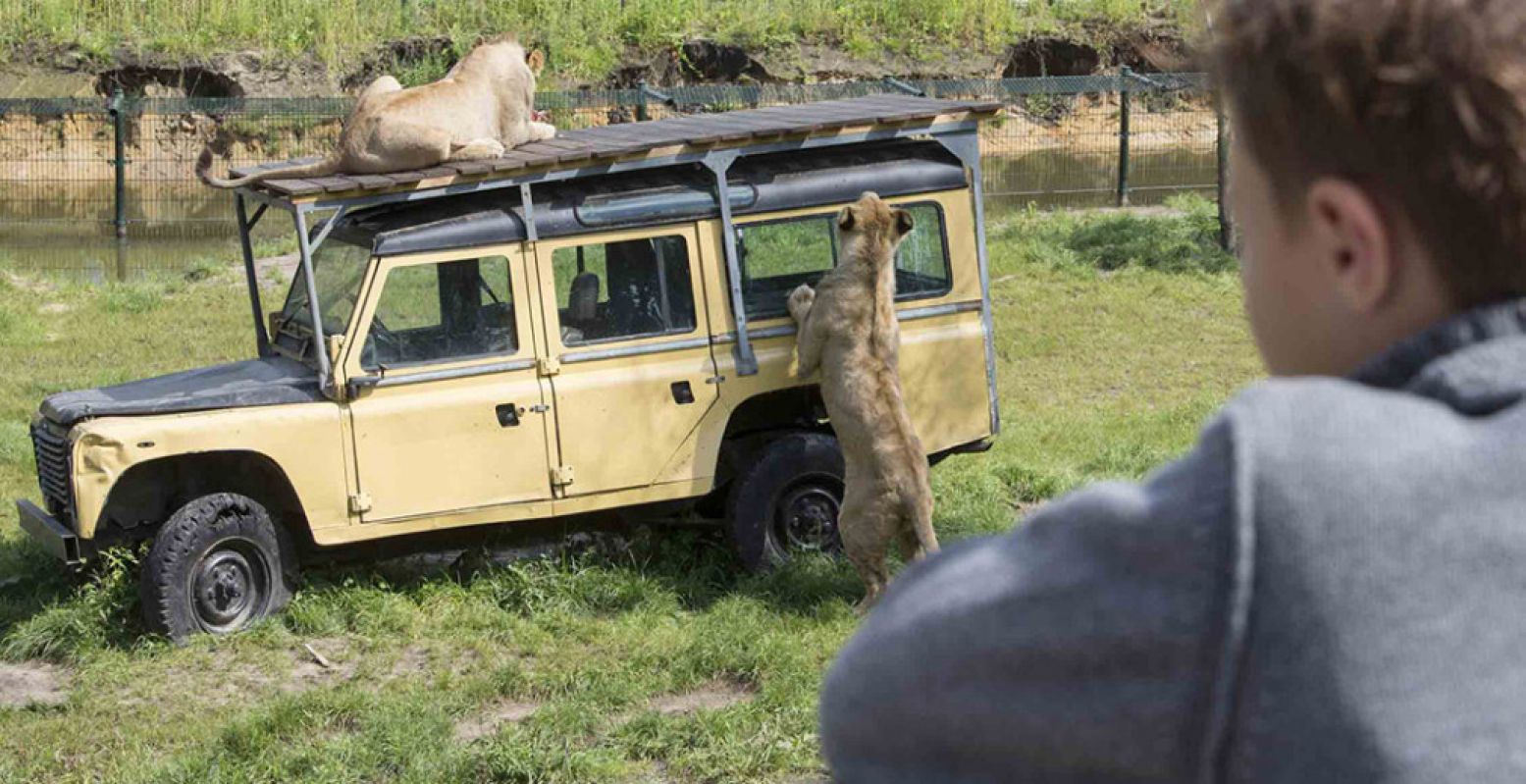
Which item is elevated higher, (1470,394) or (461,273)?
(1470,394)

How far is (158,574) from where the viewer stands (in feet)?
26.0

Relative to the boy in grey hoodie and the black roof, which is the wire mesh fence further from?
the boy in grey hoodie

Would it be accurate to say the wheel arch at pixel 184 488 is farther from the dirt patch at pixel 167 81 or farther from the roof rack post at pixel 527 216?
the dirt patch at pixel 167 81

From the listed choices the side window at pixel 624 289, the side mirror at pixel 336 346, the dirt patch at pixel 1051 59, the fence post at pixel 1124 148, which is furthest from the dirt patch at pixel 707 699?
the dirt patch at pixel 1051 59

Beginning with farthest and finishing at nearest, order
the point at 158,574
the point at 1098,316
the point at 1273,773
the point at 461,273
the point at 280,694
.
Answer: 1. the point at 1098,316
2. the point at 461,273
3. the point at 158,574
4. the point at 280,694
5. the point at 1273,773

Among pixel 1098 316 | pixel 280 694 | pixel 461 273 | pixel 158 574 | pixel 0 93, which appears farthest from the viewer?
pixel 0 93

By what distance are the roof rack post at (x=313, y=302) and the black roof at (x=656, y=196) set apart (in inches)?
11.5

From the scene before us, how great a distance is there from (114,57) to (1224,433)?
26956mm

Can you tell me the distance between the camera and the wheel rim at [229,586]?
318 inches

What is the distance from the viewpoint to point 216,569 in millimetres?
8102

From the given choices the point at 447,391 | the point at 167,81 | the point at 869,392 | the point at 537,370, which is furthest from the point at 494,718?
the point at 167,81

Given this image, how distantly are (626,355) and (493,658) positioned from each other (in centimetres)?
157

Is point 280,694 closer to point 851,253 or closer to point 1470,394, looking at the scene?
point 851,253

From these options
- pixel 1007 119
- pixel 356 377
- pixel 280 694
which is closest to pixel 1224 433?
pixel 280 694
